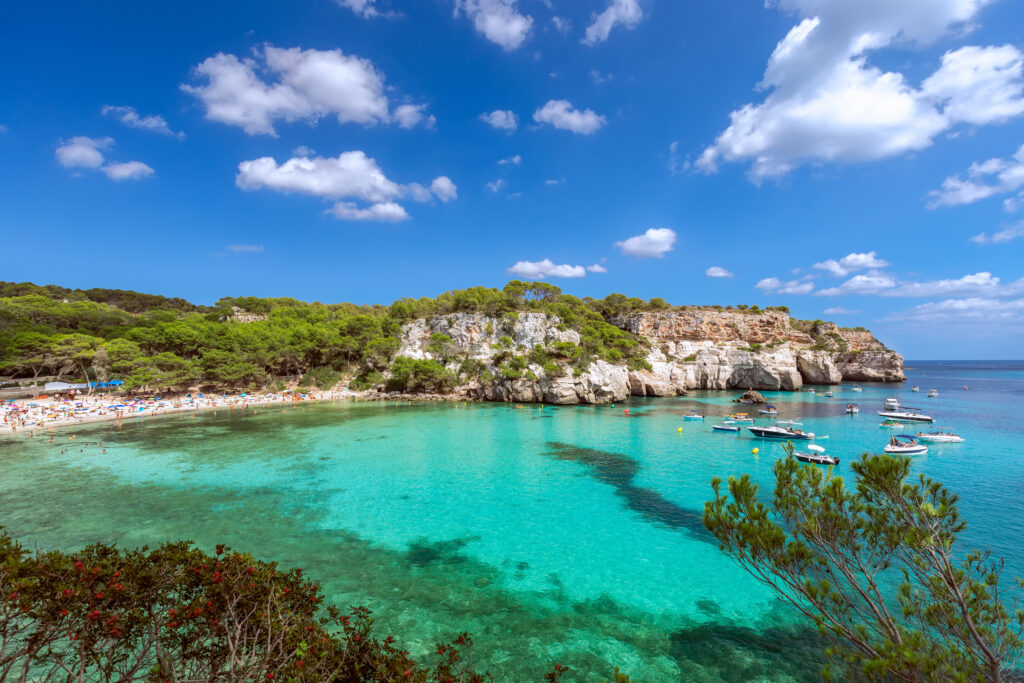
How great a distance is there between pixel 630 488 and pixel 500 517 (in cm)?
701

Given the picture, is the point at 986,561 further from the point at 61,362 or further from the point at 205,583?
the point at 61,362

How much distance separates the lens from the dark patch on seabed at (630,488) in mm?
15586

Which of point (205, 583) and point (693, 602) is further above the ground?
point (205, 583)

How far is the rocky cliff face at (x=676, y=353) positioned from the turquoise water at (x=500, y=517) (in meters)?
16.5

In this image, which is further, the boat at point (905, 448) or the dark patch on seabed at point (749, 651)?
the boat at point (905, 448)

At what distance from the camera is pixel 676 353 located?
218ft

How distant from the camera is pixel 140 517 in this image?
15.3m

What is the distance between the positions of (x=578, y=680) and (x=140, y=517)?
16.9 meters

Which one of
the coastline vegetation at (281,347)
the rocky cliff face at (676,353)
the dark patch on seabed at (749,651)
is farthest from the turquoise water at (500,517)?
the coastline vegetation at (281,347)

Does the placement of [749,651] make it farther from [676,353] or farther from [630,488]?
[676,353]

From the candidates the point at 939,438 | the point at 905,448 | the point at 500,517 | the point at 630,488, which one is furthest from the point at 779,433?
the point at 500,517

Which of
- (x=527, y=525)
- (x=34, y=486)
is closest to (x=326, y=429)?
(x=34, y=486)

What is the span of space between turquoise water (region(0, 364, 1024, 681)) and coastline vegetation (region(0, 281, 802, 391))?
17667 millimetres

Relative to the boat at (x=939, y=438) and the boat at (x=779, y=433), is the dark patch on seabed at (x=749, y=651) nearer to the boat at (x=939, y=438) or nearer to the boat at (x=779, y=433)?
the boat at (x=779, y=433)
